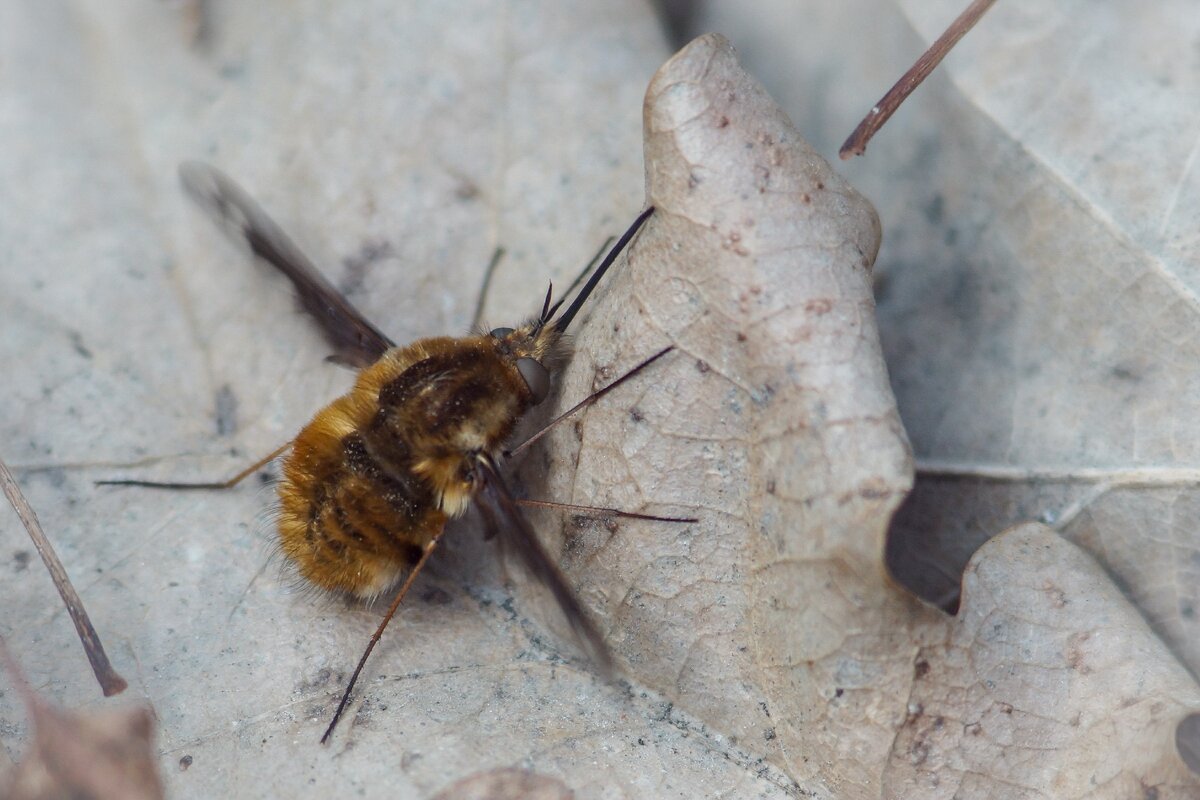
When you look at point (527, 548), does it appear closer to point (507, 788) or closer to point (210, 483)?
point (507, 788)

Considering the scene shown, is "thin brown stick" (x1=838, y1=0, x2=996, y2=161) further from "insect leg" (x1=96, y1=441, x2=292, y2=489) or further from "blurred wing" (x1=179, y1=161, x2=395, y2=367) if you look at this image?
"insect leg" (x1=96, y1=441, x2=292, y2=489)

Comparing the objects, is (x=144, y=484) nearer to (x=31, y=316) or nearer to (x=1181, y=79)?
(x=31, y=316)

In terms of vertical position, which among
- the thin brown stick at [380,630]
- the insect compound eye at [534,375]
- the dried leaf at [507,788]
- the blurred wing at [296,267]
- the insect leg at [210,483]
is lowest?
the dried leaf at [507,788]

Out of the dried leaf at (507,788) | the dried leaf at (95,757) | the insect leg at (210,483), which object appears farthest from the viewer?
the insect leg at (210,483)

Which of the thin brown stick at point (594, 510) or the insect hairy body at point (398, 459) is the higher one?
the insect hairy body at point (398, 459)

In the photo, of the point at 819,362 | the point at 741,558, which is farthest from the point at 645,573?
the point at 819,362

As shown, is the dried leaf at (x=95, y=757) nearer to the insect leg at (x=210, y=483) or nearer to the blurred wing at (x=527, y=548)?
the blurred wing at (x=527, y=548)

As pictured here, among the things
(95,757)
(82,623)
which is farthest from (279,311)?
(95,757)

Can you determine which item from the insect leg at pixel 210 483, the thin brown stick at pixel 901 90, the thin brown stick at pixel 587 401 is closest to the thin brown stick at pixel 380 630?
the thin brown stick at pixel 587 401
